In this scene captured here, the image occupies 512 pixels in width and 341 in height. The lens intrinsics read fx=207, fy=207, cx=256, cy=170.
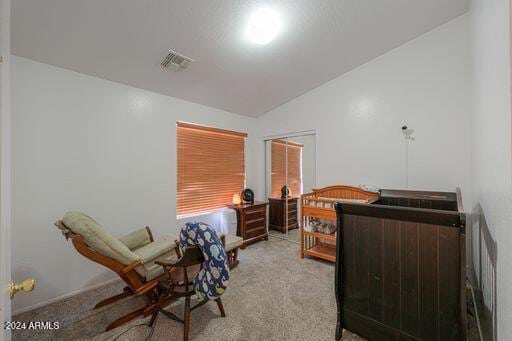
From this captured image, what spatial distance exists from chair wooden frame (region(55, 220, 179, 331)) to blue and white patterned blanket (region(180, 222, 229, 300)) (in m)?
0.52

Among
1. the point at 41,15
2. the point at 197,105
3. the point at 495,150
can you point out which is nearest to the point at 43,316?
the point at 41,15

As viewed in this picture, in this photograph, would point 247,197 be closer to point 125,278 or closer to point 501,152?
point 125,278

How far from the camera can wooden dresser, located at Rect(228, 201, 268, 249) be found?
3.47m

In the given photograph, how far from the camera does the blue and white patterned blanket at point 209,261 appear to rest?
1538 mm

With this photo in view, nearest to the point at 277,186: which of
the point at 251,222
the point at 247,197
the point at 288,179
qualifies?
the point at 288,179

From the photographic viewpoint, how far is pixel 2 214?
23.7 inches

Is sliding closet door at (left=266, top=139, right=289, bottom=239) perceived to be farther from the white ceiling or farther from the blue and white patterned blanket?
the blue and white patterned blanket

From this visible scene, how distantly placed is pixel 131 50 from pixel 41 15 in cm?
63

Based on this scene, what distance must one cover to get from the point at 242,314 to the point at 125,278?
3.50 ft

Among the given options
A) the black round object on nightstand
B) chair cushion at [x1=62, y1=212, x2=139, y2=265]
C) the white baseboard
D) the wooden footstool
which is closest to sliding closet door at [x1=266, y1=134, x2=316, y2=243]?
the black round object on nightstand

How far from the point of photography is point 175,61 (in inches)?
91.3

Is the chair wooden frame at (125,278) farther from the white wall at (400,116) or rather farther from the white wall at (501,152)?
the white wall at (400,116)

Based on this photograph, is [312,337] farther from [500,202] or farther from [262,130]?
[262,130]

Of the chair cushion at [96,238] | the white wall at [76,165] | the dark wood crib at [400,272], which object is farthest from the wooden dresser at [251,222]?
the dark wood crib at [400,272]
